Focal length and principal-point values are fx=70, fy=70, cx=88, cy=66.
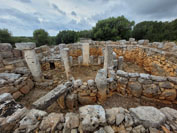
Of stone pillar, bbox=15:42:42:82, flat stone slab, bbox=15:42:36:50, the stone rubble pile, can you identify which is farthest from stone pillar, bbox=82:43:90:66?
the stone rubble pile

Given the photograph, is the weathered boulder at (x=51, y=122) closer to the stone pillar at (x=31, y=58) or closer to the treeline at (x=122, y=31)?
the stone pillar at (x=31, y=58)

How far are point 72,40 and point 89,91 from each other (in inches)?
717

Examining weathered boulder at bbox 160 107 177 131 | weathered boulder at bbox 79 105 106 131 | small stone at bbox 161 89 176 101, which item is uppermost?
weathered boulder at bbox 79 105 106 131

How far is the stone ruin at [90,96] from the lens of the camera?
3.79 feet

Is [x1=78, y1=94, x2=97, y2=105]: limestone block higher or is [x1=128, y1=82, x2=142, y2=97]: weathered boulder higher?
[x1=128, y1=82, x2=142, y2=97]: weathered boulder

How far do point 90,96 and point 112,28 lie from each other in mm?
13280

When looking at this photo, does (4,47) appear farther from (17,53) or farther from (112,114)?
(112,114)

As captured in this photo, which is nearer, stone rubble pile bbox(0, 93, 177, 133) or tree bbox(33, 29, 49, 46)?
stone rubble pile bbox(0, 93, 177, 133)

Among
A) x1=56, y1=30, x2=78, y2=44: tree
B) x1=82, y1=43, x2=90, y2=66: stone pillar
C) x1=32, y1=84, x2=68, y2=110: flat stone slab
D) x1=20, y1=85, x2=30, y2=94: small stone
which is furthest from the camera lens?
x1=56, y1=30, x2=78, y2=44: tree

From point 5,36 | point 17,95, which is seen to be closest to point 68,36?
point 5,36

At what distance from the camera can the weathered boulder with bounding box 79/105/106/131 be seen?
3.59 ft

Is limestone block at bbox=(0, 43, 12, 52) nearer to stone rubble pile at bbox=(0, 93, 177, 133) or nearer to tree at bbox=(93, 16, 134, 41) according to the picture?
stone rubble pile at bbox=(0, 93, 177, 133)

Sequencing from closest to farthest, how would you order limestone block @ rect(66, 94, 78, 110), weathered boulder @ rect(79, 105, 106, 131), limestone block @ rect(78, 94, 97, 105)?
weathered boulder @ rect(79, 105, 106, 131), limestone block @ rect(66, 94, 78, 110), limestone block @ rect(78, 94, 97, 105)

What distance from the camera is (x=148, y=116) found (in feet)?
3.92
